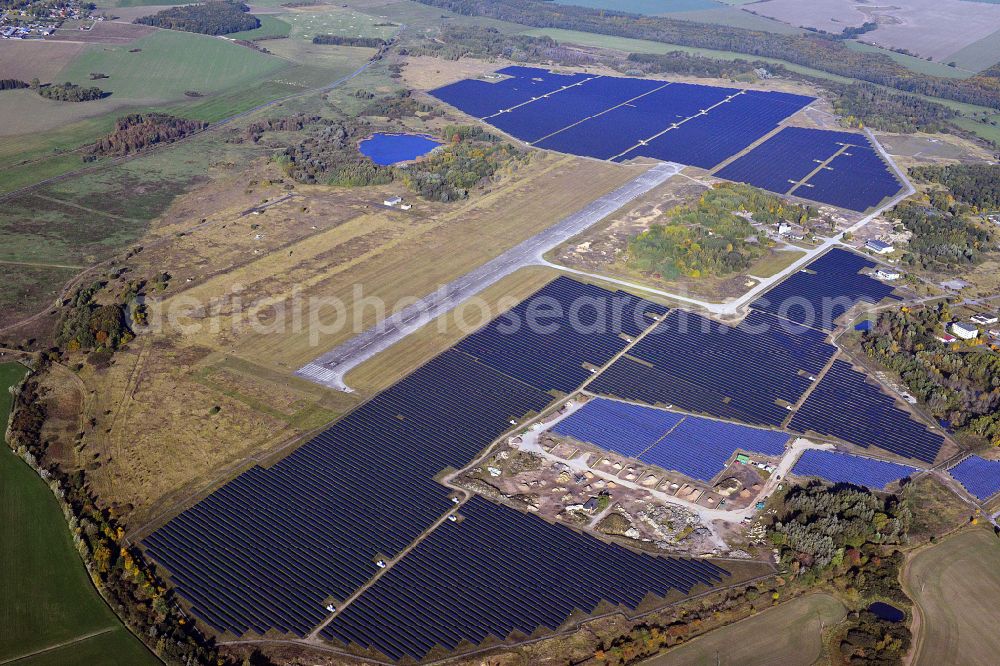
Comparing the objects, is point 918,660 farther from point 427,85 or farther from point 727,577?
point 427,85

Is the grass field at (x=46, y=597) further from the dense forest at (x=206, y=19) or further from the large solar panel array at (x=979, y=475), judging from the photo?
the dense forest at (x=206, y=19)

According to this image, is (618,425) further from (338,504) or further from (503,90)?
(503,90)

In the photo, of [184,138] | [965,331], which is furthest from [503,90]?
[965,331]

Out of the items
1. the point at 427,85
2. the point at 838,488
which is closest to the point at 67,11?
the point at 427,85

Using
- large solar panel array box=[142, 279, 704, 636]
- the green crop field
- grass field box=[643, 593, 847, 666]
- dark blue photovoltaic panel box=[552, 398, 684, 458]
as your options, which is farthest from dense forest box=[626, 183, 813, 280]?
the green crop field

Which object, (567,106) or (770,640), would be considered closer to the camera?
(770,640)

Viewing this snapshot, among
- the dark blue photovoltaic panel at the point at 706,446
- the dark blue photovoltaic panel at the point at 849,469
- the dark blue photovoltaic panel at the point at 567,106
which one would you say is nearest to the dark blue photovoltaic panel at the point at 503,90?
the dark blue photovoltaic panel at the point at 567,106

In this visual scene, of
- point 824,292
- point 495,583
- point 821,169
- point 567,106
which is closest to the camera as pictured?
point 495,583
